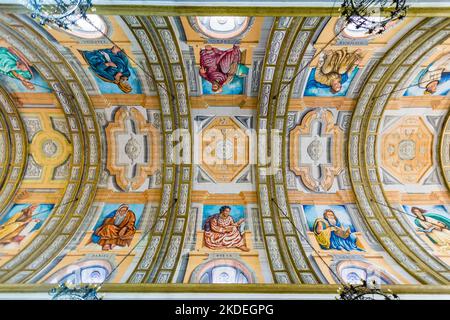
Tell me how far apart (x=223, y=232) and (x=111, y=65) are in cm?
602

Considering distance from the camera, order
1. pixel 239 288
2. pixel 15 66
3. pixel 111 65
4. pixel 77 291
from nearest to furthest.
A: pixel 77 291
pixel 239 288
pixel 111 65
pixel 15 66

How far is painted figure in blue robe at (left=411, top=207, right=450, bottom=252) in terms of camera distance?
953cm

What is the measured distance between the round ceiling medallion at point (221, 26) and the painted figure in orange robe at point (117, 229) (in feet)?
19.8

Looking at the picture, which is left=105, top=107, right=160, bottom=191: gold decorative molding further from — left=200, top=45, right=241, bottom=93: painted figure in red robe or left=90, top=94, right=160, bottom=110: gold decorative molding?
left=200, top=45, right=241, bottom=93: painted figure in red robe

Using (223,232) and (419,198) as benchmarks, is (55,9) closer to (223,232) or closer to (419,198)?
(223,232)

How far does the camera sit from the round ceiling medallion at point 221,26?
8.59 meters

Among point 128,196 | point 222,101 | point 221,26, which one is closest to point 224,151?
point 222,101

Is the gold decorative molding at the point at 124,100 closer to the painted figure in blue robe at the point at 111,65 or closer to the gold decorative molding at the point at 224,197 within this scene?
the painted figure in blue robe at the point at 111,65

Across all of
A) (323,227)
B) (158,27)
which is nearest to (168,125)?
(158,27)

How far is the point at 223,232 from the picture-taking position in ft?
33.2

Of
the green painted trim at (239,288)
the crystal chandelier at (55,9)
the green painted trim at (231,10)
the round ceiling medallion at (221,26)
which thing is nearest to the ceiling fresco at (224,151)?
the round ceiling medallion at (221,26)

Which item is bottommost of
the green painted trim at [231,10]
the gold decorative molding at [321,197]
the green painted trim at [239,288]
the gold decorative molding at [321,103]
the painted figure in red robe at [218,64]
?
the green painted trim at [239,288]

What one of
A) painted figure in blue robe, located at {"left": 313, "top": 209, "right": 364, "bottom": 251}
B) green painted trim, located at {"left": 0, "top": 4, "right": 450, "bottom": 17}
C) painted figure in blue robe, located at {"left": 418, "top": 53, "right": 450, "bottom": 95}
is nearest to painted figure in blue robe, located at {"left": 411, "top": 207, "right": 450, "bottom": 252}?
painted figure in blue robe, located at {"left": 313, "top": 209, "right": 364, "bottom": 251}

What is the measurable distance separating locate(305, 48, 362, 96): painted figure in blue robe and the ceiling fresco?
0.04 metres
